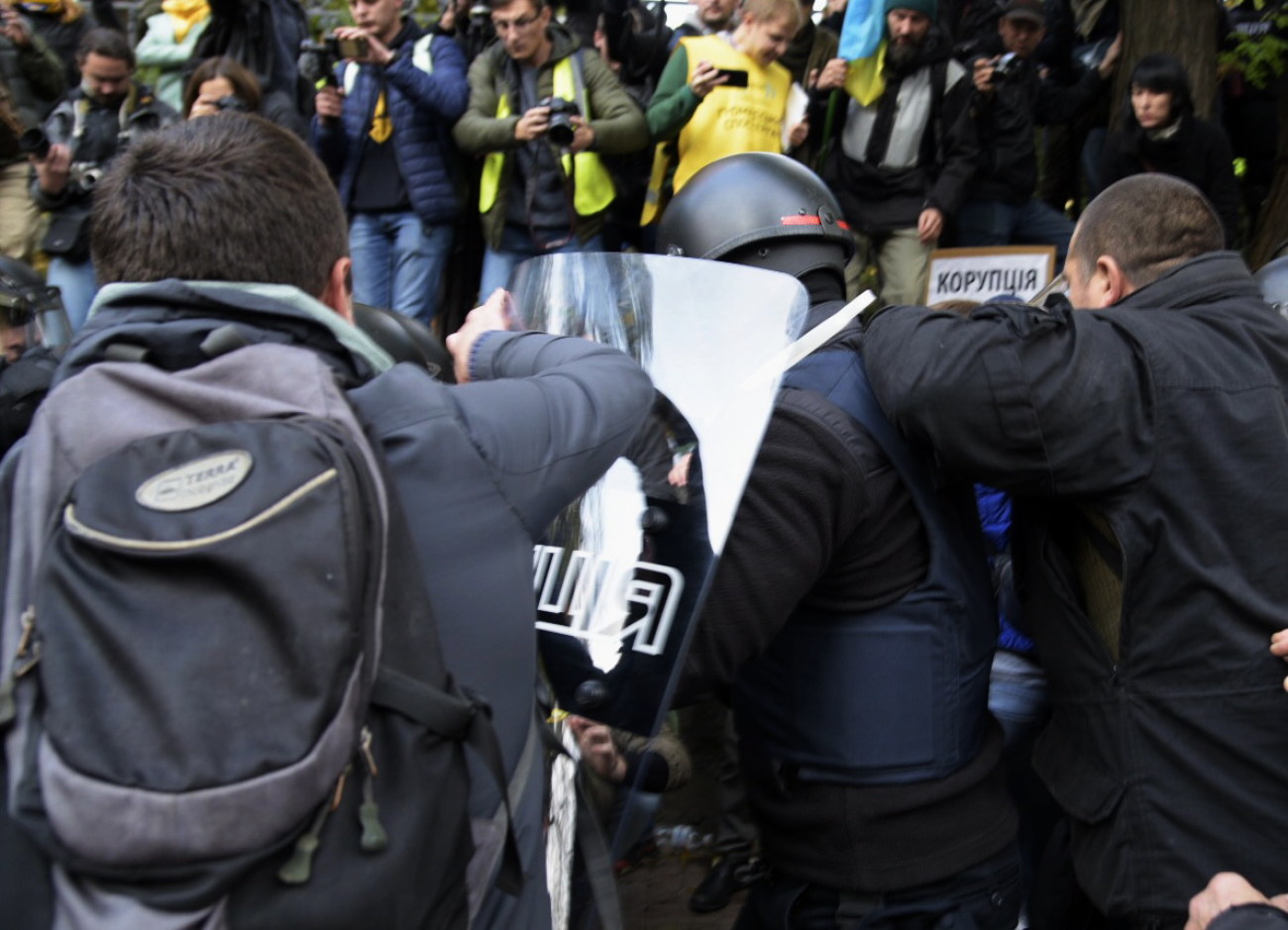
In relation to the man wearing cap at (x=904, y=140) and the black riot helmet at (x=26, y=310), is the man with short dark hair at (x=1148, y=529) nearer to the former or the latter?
the black riot helmet at (x=26, y=310)

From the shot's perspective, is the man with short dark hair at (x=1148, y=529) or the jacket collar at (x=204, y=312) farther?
the man with short dark hair at (x=1148, y=529)

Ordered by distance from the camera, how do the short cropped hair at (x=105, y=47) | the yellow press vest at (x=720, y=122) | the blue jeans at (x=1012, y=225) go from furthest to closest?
the blue jeans at (x=1012, y=225) < the yellow press vest at (x=720, y=122) < the short cropped hair at (x=105, y=47)

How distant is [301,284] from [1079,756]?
5.25 feet

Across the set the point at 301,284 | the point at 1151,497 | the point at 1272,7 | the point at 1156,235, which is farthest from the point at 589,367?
the point at 1272,7

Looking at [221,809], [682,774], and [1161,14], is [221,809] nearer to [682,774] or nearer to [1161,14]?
[682,774]

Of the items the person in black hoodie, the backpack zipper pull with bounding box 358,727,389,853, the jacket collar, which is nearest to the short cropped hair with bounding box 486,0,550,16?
the person in black hoodie

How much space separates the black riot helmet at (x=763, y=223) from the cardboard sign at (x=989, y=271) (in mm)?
4133

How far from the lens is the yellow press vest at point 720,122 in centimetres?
612

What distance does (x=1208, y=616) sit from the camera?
87.4 inches

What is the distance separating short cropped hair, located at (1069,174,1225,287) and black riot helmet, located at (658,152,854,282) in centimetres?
50

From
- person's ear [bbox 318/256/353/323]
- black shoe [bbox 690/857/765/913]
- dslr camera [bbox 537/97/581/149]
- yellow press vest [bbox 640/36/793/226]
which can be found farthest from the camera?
yellow press vest [bbox 640/36/793/226]

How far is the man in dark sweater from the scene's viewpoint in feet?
7.02

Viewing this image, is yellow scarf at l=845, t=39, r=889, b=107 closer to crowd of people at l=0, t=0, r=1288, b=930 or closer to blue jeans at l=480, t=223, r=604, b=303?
blue jeans at l=480, t=223, r=604, b=303

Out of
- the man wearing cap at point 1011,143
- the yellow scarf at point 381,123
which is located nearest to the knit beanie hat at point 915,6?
the man wearing cap at point 1011,143
